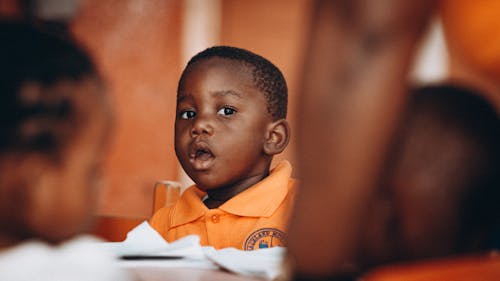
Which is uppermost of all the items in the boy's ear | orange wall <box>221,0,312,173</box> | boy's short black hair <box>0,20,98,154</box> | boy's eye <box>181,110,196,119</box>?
orange wall <box>221,0,312,173</box>

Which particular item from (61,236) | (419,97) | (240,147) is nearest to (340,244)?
(61,236)

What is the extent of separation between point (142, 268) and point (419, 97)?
384 mm

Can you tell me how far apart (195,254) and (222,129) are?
39 centimetres

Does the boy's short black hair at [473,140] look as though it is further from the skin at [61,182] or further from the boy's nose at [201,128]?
the boy's nose at [201,128]

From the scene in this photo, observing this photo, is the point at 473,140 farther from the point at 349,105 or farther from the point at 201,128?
the point at 201,128

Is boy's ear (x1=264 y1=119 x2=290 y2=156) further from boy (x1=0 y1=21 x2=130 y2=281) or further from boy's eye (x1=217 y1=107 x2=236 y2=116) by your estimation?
boy (x1=0 y1=21 x2=130 y2=281)

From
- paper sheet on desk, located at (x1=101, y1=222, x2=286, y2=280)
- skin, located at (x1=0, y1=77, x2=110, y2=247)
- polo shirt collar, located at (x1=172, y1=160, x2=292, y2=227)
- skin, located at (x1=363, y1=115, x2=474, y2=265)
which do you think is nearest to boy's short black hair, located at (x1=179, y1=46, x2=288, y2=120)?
polo shirt collar, located at (x1=172, y1=160, x2=292, y2=227)

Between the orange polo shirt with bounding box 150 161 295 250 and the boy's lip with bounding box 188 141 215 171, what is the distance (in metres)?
0.09

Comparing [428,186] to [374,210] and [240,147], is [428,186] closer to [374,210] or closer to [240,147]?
[374,210]

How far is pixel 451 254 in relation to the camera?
0.77m

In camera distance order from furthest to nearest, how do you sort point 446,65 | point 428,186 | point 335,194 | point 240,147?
point 446,65 → point 240,147 → point 428,186 → point 335,194

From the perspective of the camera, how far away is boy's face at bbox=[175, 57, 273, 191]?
1.19m

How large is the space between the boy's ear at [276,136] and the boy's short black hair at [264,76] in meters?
0.02

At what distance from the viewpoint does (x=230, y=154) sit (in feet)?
3.95
